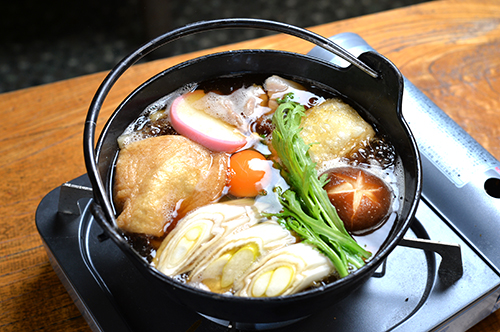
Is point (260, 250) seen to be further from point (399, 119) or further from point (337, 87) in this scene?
point (337, 87)

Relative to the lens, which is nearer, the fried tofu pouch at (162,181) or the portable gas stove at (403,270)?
the fried tofu pouch at (162,181)

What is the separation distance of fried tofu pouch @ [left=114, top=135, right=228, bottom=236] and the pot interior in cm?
6

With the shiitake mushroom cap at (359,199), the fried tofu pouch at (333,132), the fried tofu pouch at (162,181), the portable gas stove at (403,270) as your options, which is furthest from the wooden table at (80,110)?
the fried tofu pouch at (333,132)

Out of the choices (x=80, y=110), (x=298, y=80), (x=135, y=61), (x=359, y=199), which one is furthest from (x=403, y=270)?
(x=80, y=110)

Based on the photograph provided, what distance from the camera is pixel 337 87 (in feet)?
4.56

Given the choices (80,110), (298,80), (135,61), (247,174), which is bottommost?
(80,110)

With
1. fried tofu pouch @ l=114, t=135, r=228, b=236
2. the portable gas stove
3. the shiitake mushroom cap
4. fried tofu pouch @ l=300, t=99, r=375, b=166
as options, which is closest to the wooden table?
the portable gas stove

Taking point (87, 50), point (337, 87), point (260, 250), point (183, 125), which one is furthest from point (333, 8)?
point (260, 250)

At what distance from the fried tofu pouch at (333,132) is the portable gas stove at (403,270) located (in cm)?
31

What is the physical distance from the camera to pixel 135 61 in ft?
3.68

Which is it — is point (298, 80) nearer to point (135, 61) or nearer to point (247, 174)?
point (247, 174)

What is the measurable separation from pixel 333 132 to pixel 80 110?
1114 millimetres

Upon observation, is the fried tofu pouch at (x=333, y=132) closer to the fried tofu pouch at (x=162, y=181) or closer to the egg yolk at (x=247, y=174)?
the egg yolk at (x=247, y=174)

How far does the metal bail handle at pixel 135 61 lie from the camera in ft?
3.14
